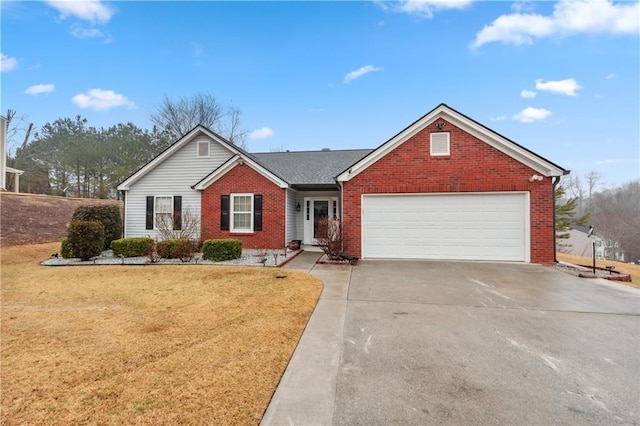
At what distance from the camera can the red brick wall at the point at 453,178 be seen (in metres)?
10.0

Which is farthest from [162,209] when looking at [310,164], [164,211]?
[310,164]

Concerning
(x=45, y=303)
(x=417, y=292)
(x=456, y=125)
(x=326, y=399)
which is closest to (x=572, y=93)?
(x=456, y=125)

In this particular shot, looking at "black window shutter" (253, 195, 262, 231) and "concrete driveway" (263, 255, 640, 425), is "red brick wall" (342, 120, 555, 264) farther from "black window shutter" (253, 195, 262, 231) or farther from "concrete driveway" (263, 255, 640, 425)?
"black window shutter" (253, 195, 262, 231)

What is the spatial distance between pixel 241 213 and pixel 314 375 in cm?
1060

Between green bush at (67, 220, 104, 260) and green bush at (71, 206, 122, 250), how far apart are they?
1.48 m

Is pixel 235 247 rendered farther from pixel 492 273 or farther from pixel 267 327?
pixel 492 273

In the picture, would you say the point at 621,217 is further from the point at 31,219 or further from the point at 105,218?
the point at 31,219

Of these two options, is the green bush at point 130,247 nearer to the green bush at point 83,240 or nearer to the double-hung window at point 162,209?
the green bush at point 83,240

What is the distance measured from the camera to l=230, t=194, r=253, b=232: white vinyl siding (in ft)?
42.5

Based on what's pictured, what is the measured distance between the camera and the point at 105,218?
12.8 meters

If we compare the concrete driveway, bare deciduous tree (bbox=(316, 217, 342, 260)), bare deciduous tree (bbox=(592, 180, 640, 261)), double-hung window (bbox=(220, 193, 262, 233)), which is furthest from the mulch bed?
bare deciduous tree (bbox=(592, 180, 640, 261))

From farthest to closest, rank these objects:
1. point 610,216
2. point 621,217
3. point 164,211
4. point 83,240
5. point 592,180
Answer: point 592,180 < point 610,216 < point 621,217 < point 164,211 < point 83,240

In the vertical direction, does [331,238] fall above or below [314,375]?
above

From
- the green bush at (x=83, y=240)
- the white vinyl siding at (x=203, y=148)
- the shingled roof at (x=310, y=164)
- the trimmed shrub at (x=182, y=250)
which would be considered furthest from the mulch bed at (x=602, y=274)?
the green bush at (x=83, y=240)
